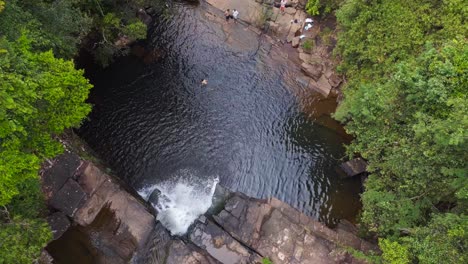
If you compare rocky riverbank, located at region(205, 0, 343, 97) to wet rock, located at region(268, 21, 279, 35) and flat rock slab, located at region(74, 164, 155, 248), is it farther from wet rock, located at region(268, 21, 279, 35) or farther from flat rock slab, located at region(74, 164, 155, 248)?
flat rock slab, located at region(74, 164, 155, 248)

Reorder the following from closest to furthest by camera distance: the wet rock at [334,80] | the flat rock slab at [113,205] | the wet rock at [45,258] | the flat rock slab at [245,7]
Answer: the wet rock at [45,258]
the flat rock slab at [113,205]
the wet rock at [334,80]
the flat rock slab at [245,7]

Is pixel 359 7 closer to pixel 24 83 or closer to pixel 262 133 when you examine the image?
pixel 262 133

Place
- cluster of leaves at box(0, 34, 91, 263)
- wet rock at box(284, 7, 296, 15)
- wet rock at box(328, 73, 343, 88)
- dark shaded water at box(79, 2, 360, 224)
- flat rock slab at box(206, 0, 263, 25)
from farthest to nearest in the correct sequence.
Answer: wet rock at box(284, 7, 296, 15) → flat rock slab at box(206, 0, 263, 25) → wet rock at box(328, 73, 343, 88) → dark shaded water at box(79, 2, 360, 224) → cluster of leaves at box(0, 34, 91, 263)

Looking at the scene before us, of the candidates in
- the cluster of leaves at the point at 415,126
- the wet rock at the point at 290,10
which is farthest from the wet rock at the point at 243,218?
the wet rock at the point at 290,10

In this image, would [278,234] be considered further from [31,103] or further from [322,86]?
[31,103]

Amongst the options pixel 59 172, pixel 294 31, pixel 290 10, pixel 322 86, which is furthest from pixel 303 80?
pixel 59 172

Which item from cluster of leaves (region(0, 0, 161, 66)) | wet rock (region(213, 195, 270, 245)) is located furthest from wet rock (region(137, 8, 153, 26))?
wet rock (region(213, 195, 270, 245))

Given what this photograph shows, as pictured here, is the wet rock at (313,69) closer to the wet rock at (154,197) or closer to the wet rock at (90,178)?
the wet rock at (154,197)
